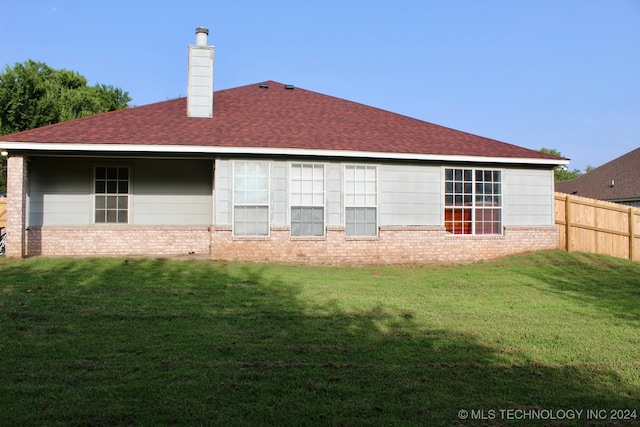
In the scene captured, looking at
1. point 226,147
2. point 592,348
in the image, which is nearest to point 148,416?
point 592,348

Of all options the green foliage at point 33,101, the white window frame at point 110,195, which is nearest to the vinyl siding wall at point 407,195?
the white window frame at point 110,195

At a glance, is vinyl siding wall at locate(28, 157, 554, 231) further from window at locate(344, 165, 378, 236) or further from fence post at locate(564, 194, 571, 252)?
fence post at locate(564, 194, 571, 252)

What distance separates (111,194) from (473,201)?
10339mm

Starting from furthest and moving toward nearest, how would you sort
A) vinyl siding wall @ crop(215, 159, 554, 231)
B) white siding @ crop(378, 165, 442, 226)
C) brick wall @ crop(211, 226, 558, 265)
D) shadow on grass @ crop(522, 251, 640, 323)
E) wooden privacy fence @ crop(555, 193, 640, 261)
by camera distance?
wooden privacy fence @ crop(555, 193, 640, 261)
white siding @ crop(378, 165, 442, 226)
vinyl siding wall @ crop(215, 159, 554, 231)
brick wall @ crop(211, 226, 558, 265)
shadow on grass @ crop(522, 251, 640, 323)

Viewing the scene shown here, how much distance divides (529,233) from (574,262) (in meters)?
1.67

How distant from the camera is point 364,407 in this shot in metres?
4.54

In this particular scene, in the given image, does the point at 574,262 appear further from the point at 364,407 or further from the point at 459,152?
the point at 364,407

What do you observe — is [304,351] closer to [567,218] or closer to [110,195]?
[110,195]

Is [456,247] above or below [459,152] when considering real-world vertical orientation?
below

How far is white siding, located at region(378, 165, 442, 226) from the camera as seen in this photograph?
1534 cm

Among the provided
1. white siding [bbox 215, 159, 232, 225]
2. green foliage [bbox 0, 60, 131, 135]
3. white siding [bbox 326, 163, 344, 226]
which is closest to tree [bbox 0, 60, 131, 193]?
green foliage [bbox 0, 60, 131, 135]

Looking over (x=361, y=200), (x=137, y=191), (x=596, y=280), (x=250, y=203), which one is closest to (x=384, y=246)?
(x=361, y=200)

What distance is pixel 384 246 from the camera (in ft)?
50.1

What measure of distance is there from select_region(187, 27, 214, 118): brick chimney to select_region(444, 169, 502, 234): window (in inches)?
286
